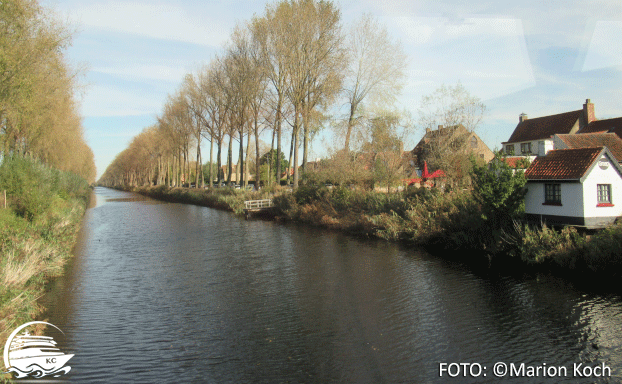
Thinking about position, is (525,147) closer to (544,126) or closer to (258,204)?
(544,126)

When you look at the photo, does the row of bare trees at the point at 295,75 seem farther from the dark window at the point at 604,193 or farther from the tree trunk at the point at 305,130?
the dark window at the point at 604,193

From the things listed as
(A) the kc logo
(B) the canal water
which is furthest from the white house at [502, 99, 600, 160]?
(A) the kc logo

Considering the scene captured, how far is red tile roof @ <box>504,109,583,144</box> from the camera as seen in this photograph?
46.2 m

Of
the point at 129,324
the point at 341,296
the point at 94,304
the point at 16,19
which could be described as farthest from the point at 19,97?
the point at 341,296

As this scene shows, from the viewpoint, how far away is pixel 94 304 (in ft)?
38.3

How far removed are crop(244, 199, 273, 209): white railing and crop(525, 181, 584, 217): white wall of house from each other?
943 inches

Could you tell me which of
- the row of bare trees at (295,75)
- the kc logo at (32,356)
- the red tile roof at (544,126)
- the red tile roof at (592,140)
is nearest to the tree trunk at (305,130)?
the row of bare trees at (295,75)

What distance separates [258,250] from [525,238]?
11.7m

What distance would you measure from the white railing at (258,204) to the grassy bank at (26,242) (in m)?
17.7

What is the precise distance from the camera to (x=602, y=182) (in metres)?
15.9

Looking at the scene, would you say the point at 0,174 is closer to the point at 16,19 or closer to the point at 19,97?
the point at 19,97

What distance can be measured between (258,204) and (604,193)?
89.3 ft

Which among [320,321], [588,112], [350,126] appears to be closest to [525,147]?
[588,112]

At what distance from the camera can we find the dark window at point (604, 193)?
1586 cm
